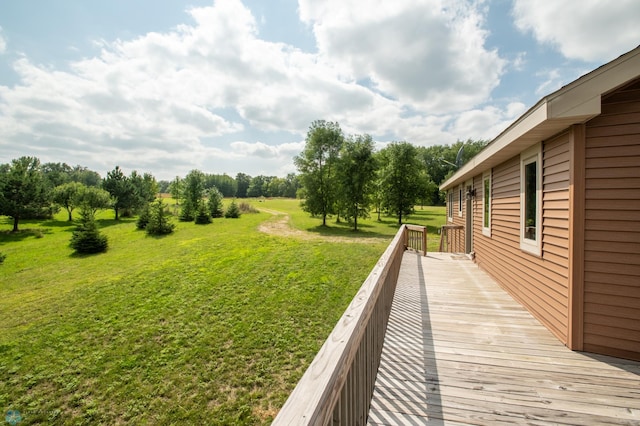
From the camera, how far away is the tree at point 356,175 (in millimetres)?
22000

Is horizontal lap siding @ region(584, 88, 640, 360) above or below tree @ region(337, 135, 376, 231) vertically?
below

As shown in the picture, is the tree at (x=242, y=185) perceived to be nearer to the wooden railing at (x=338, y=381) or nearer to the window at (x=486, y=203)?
the window at (x=486, y=203)

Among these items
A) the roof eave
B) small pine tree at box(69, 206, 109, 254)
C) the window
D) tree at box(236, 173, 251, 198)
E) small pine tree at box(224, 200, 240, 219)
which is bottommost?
small pine tree at box(69, 206, 109, 254)

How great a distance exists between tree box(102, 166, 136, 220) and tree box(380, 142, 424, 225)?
27.2 metres

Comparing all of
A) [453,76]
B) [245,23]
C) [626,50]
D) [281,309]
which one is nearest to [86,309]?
[281,309]

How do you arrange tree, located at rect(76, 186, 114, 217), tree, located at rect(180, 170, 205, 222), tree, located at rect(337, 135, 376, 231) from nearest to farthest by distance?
1. tree, located at rect(337, 135, 376, 231)
2. tree, located at rect(76, 186, 114, 217)
3. tree, located at rect(180, 170, 205, 222)

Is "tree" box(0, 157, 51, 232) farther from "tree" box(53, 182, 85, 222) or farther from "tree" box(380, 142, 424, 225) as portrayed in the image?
"tree" box(380, 142, 424, 225)

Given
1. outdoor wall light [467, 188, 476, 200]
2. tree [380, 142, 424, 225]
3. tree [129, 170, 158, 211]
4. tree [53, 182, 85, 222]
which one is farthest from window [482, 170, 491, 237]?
tree [53, 182, 85, 222]

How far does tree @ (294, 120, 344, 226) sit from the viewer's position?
23.0 meters

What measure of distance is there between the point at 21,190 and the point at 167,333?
24.4m

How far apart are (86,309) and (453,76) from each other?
14.9 m

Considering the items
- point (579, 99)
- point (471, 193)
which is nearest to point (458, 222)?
point (471, 193)

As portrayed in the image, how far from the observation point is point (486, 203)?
22.4 ft

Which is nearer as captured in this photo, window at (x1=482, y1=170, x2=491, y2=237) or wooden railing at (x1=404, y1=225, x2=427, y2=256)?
window at (x1=482, y1=170, x2=491, y2=237)
